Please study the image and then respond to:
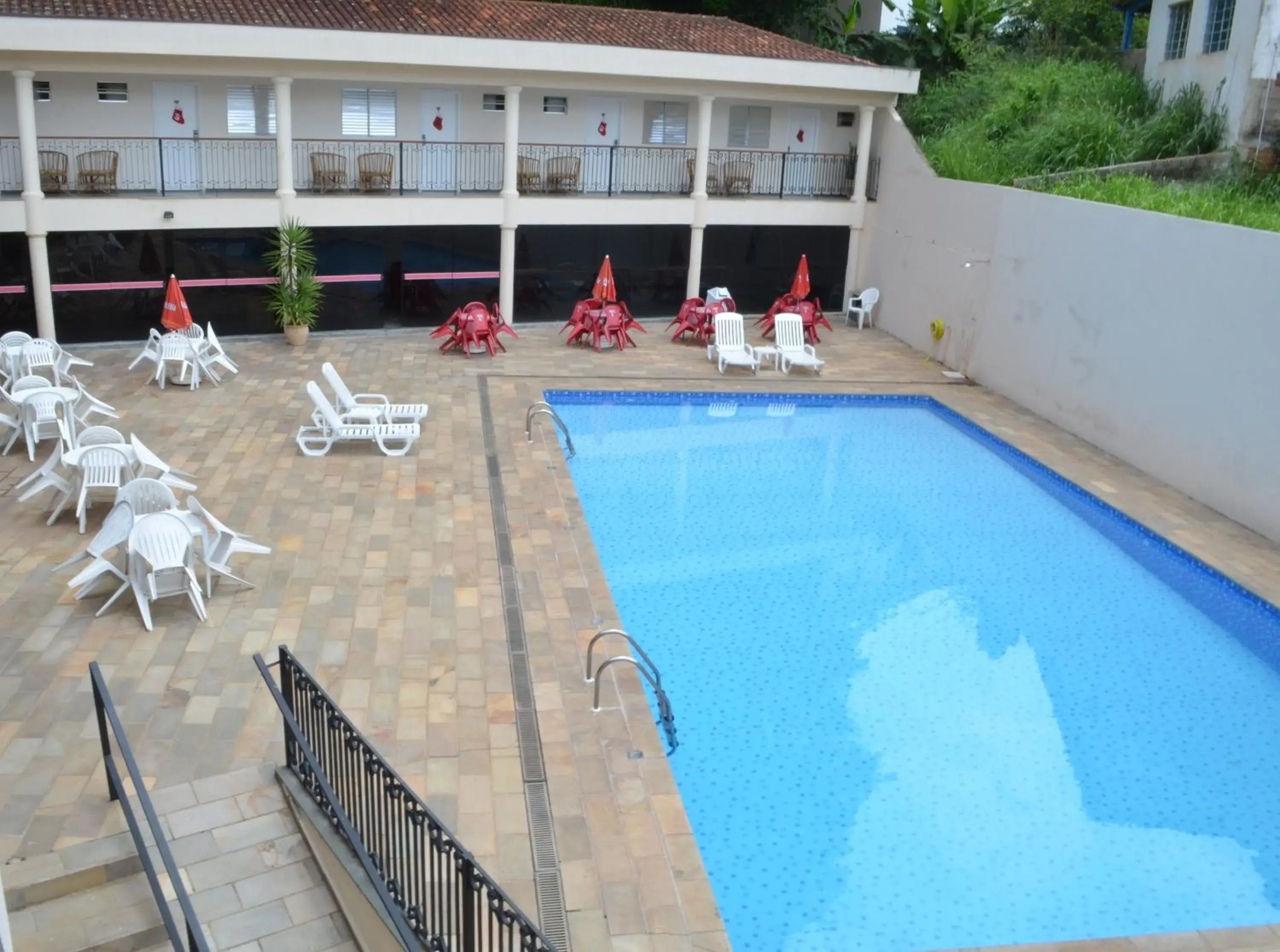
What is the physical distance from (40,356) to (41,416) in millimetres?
2654

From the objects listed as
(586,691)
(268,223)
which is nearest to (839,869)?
(586,691)

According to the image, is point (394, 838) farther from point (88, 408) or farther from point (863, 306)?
point (863, 306)

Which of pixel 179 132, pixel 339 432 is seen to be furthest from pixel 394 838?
pixel 179 132

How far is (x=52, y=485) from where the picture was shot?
11.8 meters

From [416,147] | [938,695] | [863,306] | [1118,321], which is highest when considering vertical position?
[416,147]

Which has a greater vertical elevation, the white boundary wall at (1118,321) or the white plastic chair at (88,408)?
the white boundary wall at (1118,321)

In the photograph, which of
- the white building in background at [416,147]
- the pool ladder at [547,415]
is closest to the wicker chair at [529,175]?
the white building in background at [416,147]

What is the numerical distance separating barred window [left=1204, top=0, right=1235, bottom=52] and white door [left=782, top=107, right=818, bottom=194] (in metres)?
7.59

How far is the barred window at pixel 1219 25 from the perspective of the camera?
20.7 metres

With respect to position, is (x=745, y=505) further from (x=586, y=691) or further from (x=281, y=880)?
(x=281, y=880)

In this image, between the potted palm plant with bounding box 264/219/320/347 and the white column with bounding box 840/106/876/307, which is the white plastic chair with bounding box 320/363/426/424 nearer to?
the potted palm plant with bounding box 264/219/320/347

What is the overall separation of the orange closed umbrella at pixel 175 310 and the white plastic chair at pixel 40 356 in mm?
1811

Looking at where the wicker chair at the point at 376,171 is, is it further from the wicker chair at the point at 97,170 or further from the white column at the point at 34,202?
the white column at the point at 34,202

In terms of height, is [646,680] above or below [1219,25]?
below
